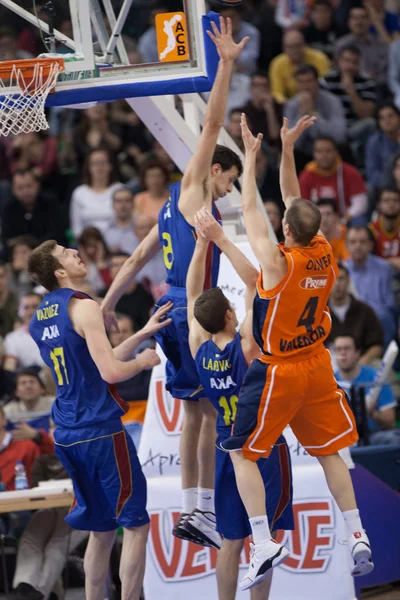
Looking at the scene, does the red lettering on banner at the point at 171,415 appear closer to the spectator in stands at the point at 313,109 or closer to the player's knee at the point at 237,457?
the player's knee at the point at 237,457

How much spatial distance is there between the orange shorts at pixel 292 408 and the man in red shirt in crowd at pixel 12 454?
3.76 m

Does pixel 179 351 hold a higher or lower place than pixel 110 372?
lower

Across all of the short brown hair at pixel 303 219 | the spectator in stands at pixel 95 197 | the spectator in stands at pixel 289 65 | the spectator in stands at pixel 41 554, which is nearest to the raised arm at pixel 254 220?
the short brown hair at pixel 303 219

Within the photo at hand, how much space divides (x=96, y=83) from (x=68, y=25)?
0.52 meters

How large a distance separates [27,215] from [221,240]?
7.34m

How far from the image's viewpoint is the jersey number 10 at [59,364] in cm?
745

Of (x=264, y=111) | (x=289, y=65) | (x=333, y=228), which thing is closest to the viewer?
(x=333, y=228)

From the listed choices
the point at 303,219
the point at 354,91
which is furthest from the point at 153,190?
the point at 303,219

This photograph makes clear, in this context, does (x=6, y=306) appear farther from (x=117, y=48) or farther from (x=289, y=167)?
(x=289, y=167)

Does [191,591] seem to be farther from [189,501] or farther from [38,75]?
[38,75]

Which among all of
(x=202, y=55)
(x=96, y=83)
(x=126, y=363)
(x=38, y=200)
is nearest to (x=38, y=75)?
(x=96, y=83)

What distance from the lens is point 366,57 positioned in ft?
51.3

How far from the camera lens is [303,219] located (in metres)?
7.00

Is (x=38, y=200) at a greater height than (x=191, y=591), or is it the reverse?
(x=38, y=200)
